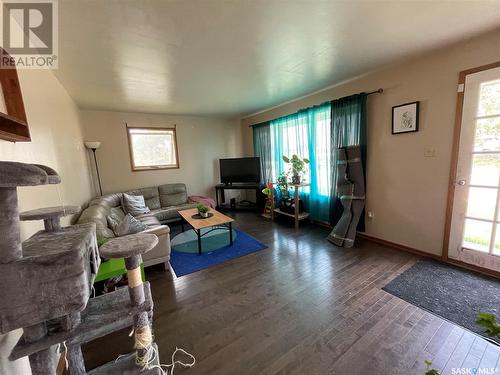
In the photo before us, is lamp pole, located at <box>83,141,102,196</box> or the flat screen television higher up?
lamp pole, located at <box>83,141,102,196</box>

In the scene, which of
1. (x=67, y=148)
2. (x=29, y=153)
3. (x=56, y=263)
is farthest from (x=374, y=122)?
(x=67, y=148)

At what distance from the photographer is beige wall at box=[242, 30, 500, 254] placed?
88.0 inches

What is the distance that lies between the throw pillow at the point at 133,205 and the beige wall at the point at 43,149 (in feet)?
2.98

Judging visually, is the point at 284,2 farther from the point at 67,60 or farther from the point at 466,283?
the point at 466,283

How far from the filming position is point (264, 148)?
4.90 metres

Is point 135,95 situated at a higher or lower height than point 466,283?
higher

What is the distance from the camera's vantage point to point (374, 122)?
289cm

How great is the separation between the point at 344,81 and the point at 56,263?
3634 millimetres

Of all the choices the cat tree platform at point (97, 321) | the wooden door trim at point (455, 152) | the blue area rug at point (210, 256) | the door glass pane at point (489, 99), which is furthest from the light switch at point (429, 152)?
the cat tree platform at point (97, 321)

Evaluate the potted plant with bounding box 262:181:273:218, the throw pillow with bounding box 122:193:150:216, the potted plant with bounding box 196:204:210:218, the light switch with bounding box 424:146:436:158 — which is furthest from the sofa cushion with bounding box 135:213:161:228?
the light switch with bounding box 424:146:436:158

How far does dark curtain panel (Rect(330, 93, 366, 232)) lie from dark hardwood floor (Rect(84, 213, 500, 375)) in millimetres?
960

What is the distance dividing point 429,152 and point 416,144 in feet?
0.54

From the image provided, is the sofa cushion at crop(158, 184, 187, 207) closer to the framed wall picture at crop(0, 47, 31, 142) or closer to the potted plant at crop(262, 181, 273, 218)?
the potted plant at crop(262, 181, 273, 218)

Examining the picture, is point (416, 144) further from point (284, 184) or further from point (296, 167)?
point (284, 184)
